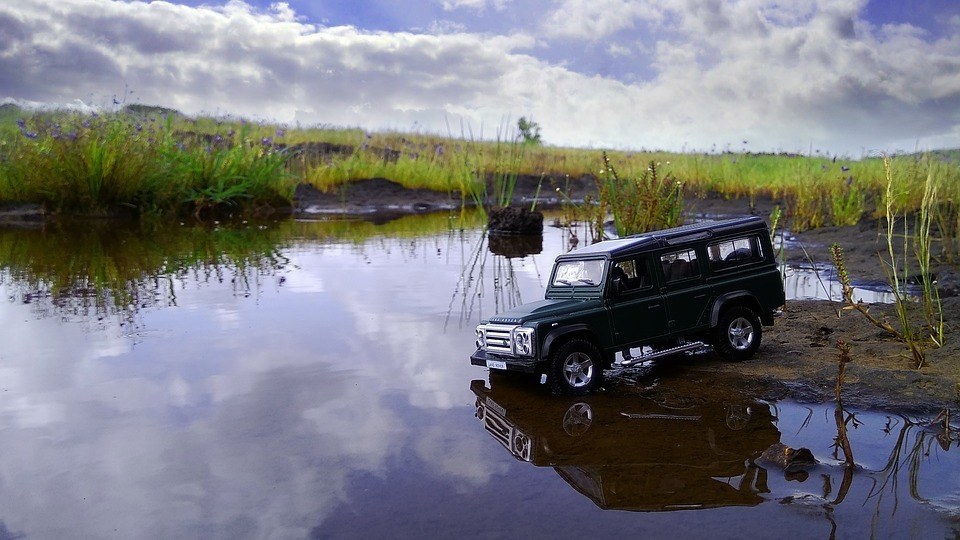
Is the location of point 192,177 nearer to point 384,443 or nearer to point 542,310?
point 542,310

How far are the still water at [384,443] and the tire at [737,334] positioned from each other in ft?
1.73

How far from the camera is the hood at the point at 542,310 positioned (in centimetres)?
643

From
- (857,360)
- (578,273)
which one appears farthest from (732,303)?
(578,273)

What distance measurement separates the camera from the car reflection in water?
4359 mm

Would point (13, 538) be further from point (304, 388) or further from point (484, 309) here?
point (484, 309)

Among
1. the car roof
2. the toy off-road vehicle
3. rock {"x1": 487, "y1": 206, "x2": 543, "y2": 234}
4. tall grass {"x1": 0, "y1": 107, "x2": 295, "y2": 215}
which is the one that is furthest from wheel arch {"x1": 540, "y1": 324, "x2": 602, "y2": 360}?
tall grass {"x1": 0, "y1": 107, "x2": 295, "y2": 215}

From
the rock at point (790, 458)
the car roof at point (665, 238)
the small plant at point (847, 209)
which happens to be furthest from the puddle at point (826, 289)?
the small plant at point (847, 209)

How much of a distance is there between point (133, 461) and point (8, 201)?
18925mm

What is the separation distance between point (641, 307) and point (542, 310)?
3.01 ft

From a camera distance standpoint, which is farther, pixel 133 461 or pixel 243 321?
pixel 243 321

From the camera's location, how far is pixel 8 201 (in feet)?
68.6

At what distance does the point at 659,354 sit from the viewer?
691 cm

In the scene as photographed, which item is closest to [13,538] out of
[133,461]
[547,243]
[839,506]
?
[133,461]

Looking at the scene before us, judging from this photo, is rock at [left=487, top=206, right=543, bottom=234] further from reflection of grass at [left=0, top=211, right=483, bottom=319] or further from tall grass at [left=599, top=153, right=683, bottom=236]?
tall grass at [left=599, top=153, right=683, bottom=236]
